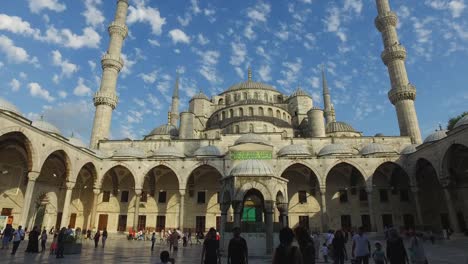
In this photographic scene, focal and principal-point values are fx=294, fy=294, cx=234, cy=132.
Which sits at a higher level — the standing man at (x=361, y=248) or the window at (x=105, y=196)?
the window at (x=105, y=196)

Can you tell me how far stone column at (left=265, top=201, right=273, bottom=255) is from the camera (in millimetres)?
8742

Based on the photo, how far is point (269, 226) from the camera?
29.1 ft

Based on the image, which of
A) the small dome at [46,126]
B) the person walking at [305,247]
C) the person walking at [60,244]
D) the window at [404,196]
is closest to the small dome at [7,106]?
the small dome at [46,126]

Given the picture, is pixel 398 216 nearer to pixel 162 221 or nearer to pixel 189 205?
pixel 189 205

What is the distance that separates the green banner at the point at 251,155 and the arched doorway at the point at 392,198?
310 inches

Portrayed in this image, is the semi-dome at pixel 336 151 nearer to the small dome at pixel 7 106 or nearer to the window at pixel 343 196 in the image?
the window at pixel 343 196

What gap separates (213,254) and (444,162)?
55.3ft

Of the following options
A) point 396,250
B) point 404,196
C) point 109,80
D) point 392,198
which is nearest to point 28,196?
point 109,80

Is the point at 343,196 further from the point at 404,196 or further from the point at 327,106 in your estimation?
the point at 327,106

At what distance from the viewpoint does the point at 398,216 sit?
69.5 ft

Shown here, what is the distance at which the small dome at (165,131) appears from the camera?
29.5 metres

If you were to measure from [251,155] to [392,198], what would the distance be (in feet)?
35.7

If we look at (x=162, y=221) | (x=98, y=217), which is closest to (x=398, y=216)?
(x=162, y=221)

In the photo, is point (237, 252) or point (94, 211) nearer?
point (237, 252)
